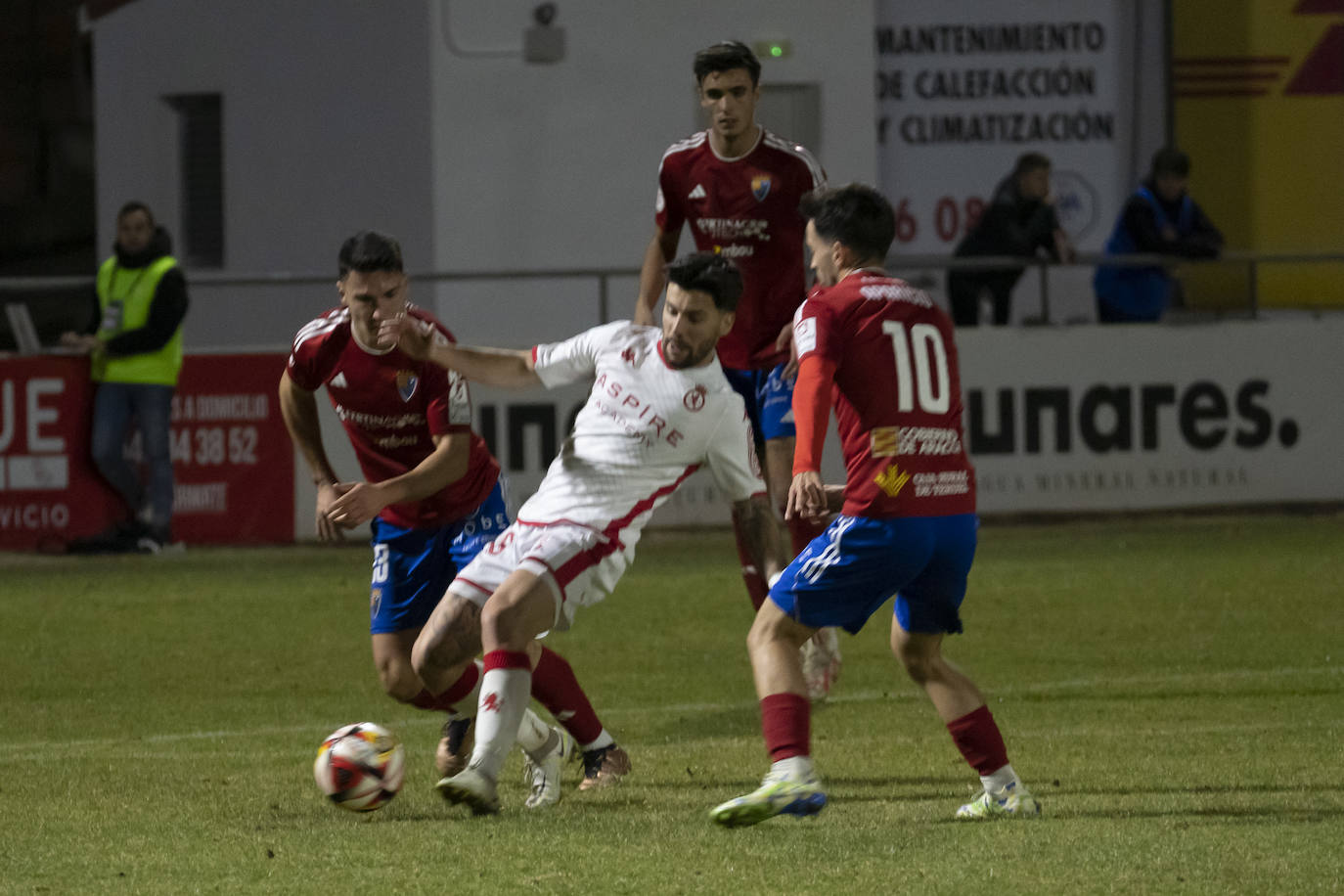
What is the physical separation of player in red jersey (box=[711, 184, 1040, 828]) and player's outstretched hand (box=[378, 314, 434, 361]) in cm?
124

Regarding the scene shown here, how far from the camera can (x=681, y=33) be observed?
64.7 feet

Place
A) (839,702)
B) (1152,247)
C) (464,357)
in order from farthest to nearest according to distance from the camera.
Result: (1152,247)
(839,702)
(464,357)

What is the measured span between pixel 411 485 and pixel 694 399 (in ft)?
3.49

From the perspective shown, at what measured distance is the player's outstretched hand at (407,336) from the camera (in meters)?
6.52

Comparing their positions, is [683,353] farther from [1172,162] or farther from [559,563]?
[1172,162]

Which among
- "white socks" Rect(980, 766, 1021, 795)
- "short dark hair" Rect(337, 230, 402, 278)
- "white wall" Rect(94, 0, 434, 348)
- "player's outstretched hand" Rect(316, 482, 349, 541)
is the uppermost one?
"white wall" Rect(94, 0, 434, 348)

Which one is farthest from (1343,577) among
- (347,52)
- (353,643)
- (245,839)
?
(347,52)

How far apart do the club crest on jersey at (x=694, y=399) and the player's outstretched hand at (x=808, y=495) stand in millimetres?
779

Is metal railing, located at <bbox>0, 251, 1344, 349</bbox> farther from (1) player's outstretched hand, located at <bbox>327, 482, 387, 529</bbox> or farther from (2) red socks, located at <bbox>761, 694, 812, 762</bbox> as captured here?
(2) red socks, located at <bbox>761, 694, 812, 762</bbox>

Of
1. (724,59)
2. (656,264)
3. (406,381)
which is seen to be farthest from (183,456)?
(406,381)

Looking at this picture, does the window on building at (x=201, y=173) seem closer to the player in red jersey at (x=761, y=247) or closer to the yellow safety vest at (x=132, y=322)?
the yellow safety vest at (x=132, y=322)

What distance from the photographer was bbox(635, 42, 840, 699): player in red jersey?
880 centimetres

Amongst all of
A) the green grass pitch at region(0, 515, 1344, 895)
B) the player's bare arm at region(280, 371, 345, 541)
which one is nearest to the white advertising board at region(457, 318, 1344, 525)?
the green grass pitch at region(0, 515, 1344, 895)

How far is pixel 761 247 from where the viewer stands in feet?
29.1
